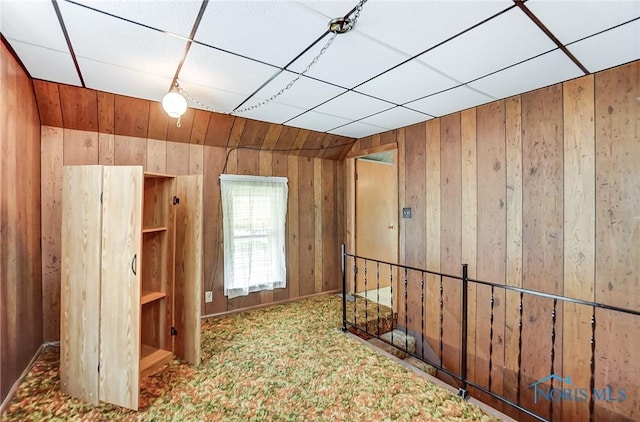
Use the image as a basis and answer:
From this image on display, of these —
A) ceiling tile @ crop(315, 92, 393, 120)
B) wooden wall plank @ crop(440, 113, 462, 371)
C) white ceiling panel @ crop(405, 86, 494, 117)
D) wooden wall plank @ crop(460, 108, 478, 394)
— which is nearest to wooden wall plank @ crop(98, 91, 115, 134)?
ceiling tile @ crop(315, 92, 393, 120)

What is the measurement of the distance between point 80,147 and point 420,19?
319cm

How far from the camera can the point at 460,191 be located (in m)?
3.09

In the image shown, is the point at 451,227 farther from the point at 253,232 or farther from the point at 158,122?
the point at 158,122

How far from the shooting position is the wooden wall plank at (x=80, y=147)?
278cm

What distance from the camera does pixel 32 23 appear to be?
1.59 m

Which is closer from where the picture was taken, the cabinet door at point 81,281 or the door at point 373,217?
the cabinet door at point 81,281

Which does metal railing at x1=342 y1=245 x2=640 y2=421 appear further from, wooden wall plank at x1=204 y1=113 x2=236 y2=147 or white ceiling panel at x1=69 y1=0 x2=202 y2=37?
white ceiling panel at x1=69 y1=0 x2=202 y2=37

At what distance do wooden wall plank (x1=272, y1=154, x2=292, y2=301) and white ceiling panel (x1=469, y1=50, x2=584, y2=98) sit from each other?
2.45m

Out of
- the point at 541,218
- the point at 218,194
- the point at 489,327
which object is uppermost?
the point at 218,194

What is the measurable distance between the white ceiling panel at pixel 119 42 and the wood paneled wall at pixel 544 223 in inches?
107

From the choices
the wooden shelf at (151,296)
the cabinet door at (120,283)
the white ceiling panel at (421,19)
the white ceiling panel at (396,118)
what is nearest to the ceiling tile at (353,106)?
the white ceiling panel at (396,118)

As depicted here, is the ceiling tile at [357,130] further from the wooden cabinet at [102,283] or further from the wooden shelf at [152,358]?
the wooden shelf at [152,358]

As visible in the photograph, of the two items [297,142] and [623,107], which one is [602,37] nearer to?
[623,107]

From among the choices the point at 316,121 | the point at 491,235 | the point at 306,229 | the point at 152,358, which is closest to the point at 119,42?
the point at 316,121
